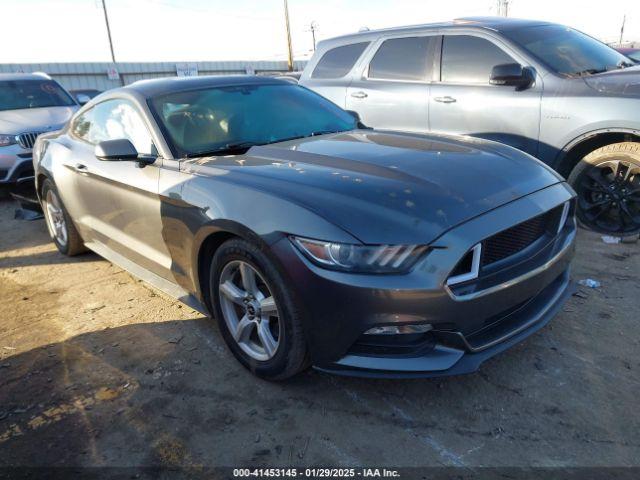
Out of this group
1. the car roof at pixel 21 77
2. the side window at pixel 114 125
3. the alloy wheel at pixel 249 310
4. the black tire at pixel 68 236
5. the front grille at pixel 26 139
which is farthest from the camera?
the car roof at pixel 21 77

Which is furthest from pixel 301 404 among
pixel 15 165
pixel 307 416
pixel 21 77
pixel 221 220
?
pixel 21 77

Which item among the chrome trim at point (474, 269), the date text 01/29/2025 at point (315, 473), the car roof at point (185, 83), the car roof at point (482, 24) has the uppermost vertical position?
the car roof at point (482, 24)

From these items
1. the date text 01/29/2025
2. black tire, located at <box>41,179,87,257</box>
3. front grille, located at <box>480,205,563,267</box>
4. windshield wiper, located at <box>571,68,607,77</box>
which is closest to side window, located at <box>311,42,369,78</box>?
windshield wiper, located at <box>571,68,607,77</box>

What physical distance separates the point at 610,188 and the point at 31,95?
8.66 meters

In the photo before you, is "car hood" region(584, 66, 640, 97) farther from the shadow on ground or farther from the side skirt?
the side skirt

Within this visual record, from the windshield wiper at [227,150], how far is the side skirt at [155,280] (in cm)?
86

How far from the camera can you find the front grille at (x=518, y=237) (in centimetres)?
230

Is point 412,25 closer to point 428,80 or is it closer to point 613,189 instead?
point 428,80

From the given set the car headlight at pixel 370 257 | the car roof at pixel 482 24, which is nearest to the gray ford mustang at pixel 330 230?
the car headlight at pixel 370 257

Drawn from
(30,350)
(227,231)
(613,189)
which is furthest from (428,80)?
(30,350)

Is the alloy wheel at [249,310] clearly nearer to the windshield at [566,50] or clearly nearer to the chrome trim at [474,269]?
the chrome trim at [474,269]

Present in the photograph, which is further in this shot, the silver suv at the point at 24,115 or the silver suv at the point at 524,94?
the silver suv at the point at 24,115

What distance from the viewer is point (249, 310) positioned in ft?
8.87

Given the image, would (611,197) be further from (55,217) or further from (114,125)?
(55,217)
